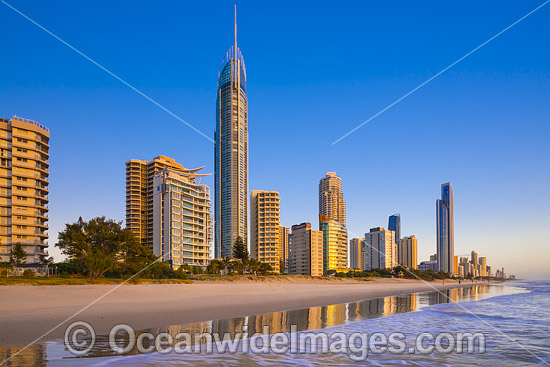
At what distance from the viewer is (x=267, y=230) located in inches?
6604

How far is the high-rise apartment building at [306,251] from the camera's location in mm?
187375

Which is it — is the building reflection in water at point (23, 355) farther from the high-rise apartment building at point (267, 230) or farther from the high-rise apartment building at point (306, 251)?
the high-rise apartment building at point (306, 251)

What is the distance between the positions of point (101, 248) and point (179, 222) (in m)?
50.1

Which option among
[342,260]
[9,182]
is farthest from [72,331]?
[342,260]

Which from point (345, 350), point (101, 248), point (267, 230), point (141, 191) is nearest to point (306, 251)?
point (267, 230)

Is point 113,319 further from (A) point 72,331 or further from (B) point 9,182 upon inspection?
(B) point 9,182

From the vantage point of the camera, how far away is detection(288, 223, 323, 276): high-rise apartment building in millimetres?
187375

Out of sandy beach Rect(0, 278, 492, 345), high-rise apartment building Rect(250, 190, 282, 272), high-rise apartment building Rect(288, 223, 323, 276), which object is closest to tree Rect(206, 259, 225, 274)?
sandy beach Rect(0, 278, 492, 345)

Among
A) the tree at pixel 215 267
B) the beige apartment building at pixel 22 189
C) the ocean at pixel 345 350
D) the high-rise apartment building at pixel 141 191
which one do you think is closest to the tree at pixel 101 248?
the ocean at pixel 345 350

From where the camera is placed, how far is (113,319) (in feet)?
82.6

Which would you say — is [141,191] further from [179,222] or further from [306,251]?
[306,251]

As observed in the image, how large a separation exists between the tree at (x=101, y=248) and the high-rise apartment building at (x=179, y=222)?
4085cm

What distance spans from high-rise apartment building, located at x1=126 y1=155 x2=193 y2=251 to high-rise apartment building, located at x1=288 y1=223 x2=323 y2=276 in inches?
2507

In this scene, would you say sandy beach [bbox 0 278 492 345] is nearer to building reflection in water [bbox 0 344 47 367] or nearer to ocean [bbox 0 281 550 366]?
building reflection in water [bbox 0 344 47 367]
